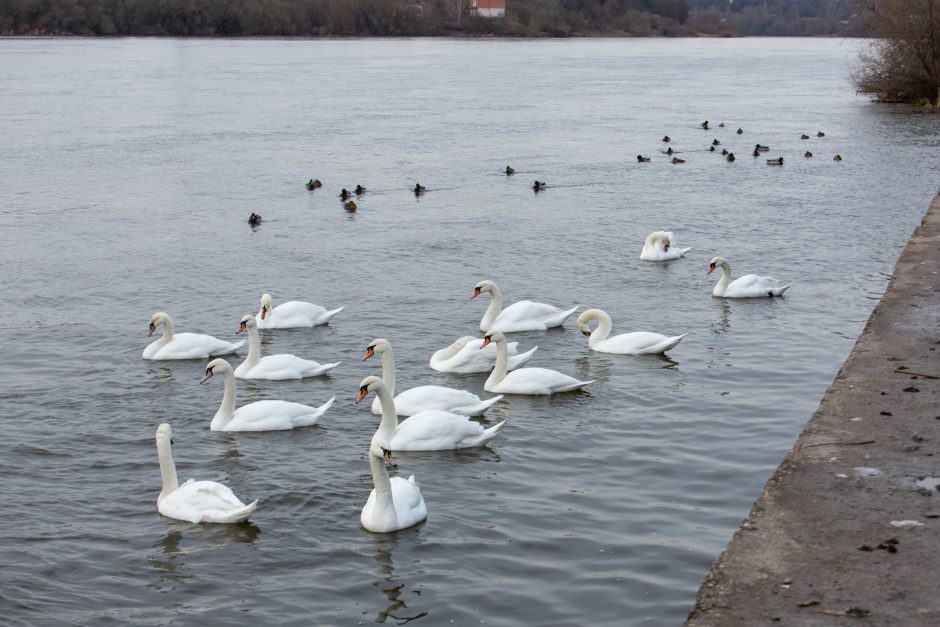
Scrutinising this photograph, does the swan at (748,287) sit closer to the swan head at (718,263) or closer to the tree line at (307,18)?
the swan head at (718,263)

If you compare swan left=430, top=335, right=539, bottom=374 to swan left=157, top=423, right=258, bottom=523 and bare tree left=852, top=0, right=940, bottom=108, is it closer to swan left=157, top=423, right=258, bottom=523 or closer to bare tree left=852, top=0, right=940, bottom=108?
swan left=157, top=423, right=258, bottom=523

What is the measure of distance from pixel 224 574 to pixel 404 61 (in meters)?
82.5

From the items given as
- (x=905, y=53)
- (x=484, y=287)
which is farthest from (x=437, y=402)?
(x=905, y=53)

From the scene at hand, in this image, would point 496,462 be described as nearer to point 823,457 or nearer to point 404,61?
point 823,457

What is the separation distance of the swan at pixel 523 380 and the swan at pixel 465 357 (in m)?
0.45

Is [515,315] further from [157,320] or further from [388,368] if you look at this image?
[157,320]

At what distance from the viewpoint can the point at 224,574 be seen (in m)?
8.97

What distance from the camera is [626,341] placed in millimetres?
14648

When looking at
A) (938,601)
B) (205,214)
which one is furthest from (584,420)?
(205,214)

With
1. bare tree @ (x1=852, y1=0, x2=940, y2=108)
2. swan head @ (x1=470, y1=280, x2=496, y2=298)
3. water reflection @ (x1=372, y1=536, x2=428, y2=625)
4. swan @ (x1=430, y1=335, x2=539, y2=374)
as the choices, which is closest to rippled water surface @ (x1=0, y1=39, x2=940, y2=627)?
water reflection @ (x1=372, y1=536, x2=428, y2=625)

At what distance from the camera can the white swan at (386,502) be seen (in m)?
9.41

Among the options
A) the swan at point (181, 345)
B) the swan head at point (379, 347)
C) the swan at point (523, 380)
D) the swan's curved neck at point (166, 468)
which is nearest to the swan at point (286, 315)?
the swan at point (181, 345)

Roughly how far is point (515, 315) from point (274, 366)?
3.27 metres

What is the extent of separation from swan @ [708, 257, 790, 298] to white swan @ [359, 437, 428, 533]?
857 centimetres
